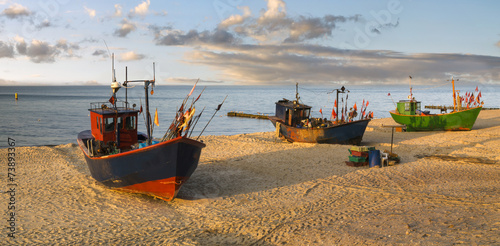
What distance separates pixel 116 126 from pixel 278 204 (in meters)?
7.35

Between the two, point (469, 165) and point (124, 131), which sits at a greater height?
point (124, 131)

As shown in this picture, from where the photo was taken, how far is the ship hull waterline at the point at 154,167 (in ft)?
38.7

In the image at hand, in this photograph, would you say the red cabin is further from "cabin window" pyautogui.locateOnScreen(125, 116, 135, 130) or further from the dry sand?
the dry sand

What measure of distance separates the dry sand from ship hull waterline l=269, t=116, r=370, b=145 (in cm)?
338

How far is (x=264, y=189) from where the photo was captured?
14.2m

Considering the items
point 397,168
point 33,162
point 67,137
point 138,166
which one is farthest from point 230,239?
point 67,137

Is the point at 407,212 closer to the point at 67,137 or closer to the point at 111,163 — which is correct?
the point at 111,163

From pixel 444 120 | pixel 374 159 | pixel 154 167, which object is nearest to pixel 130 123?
pixel 154 167

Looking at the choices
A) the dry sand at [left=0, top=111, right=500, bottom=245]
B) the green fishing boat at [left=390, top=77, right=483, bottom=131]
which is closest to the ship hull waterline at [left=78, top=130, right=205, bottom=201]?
the dry sand at [left=0, top=111, right=500, bottom=245]

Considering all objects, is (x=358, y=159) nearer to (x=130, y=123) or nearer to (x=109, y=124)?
(x=130, y=123)

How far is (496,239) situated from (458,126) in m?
25.7

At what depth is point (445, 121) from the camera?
1207 inches

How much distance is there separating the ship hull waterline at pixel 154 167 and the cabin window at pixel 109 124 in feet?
4.99

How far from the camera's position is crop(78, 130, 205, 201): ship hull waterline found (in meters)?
11.8
